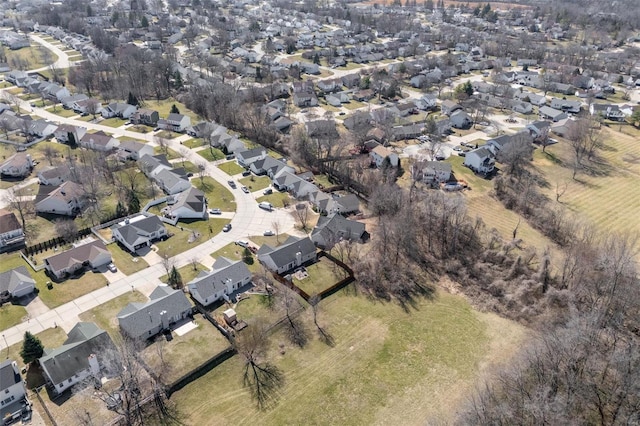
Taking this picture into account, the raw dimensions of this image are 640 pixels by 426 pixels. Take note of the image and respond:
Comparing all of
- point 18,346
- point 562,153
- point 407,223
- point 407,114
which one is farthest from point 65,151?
point 562,153

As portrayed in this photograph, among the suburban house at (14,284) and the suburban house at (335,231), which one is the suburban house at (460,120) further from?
the suburban house at (14,284)

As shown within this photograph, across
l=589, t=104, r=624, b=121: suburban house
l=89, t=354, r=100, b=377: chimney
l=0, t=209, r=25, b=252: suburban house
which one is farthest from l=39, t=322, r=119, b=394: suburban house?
l=589, t=104, r=624, b=121: suburban house

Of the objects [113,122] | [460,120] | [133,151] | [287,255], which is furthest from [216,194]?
[460,120]

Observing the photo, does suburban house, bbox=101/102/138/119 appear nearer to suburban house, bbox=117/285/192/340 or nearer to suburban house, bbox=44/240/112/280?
suburban house, bbox=44/240/112/280

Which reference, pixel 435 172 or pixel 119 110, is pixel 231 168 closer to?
pixel 435 172

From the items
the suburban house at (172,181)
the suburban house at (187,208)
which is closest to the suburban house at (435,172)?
the suburban house at (187,208)

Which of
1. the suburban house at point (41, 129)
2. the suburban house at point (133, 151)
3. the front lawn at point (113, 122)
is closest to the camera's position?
the suburban house at point (133, 151)
